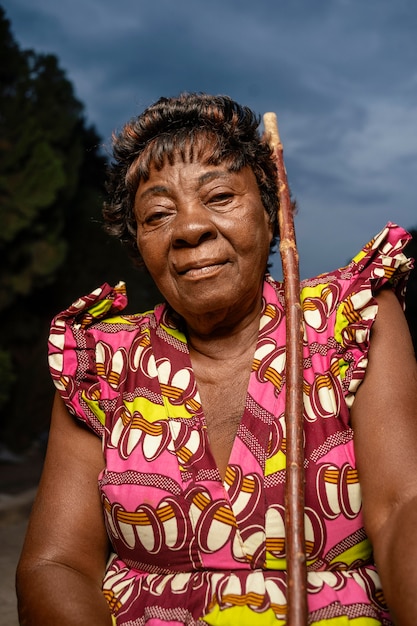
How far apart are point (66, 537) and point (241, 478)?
0.55m

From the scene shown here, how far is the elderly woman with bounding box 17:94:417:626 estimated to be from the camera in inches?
72.1

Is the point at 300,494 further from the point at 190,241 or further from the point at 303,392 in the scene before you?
the point at 190,241

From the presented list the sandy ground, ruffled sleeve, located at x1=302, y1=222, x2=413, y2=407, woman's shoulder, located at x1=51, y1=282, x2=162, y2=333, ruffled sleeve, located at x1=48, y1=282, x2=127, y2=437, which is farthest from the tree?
ruffled sleeve, located at x1=302, y1=222, x2=413, y2=407

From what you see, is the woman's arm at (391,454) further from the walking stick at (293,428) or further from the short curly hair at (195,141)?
the short curly hair at (195,141)

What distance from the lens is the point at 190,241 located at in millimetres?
2074

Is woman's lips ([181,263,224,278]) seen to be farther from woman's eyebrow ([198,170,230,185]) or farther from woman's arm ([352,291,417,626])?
woman's arm ([352,291,417,626])

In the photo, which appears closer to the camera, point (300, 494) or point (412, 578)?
point (412, 578)

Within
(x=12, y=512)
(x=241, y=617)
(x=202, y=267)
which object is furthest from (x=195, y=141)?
(x=12, y=512)

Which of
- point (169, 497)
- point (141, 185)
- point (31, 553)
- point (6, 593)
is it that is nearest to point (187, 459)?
point (169, 497)

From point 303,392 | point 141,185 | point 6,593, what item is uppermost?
point 141,185

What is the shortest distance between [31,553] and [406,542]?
41.3 inches

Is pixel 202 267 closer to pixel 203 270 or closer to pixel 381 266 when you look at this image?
pixel 203 270

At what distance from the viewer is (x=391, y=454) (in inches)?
70.2

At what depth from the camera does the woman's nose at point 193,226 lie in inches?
81.4
